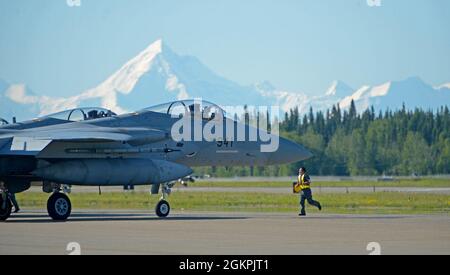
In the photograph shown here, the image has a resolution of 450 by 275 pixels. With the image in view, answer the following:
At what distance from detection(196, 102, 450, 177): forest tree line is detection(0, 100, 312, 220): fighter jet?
106653 mm

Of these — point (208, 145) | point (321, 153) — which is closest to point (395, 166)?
point (321, 153)

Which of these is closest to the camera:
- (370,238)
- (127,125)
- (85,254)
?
(85,254)

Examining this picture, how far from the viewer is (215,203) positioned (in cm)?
4447

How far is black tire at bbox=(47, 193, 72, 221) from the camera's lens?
2975 centimetres

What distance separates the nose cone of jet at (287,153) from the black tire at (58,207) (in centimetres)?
784

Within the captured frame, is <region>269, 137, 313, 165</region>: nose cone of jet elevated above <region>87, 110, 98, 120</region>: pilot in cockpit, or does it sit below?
below

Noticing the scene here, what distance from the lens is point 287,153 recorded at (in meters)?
34.8

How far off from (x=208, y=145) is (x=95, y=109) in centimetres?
380

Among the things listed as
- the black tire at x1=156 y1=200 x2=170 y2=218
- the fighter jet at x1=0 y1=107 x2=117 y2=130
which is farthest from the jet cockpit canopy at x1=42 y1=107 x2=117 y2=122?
the black tire at x1=156 y1=200 x2=170 y2=218

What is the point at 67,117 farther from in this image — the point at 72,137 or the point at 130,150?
the point at 72,137

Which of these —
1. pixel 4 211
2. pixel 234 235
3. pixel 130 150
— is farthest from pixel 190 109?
pixel 234 235

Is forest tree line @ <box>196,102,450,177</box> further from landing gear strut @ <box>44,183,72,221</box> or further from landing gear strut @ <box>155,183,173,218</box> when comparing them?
landing gear strut @ <box>44,183,72,221</box>

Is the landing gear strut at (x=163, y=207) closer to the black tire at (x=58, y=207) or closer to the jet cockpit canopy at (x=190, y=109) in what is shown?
the jet cockpit canopy at (x=190, y=109)
